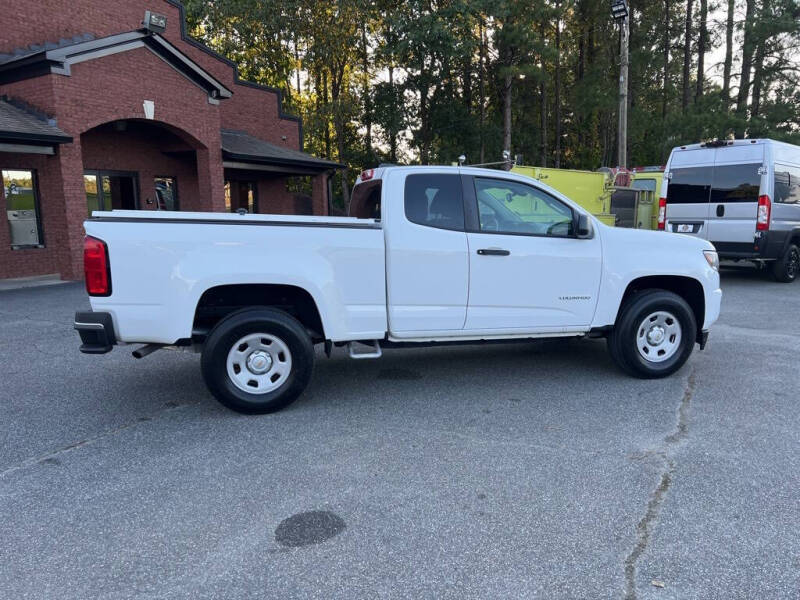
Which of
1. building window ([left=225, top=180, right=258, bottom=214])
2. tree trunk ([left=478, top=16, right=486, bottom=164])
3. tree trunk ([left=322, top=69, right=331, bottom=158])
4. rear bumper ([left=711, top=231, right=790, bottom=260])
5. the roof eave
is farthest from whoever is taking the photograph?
tree trunk ([left=322, top=69, right=331, bottom=158])

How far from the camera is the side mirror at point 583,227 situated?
209 inches

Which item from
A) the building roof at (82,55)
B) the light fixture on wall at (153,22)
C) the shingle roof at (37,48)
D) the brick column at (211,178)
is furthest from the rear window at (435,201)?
the light fixture on wall at (153,22)

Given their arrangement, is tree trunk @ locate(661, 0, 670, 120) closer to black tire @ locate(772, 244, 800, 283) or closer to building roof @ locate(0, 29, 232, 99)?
black tire @ locate(772, 244, 800, 283)

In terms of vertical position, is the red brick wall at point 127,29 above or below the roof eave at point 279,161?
above

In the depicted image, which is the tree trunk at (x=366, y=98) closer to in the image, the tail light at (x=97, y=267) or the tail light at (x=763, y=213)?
the tail light at (x=763, y=213)

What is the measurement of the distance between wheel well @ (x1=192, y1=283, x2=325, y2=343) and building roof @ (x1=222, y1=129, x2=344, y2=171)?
11.8m

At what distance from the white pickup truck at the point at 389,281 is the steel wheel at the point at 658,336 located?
0.04ft

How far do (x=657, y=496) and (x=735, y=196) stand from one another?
9.84 m

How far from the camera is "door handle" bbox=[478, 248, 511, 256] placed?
508 centimetres

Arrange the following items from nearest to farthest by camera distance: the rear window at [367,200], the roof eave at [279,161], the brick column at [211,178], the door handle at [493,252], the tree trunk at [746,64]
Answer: the door handle at [493,252] < the rear window at [367,200] < the brick column at [211,178] < the roof eave at [279,161] < the tree trunk at [746,64]

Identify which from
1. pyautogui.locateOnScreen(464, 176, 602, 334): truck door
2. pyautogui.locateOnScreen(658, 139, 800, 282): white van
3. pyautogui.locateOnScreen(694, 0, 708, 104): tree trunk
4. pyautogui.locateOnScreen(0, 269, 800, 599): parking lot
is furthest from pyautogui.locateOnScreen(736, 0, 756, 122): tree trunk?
pyautogui.locateOnScreen(0, 269, 800, 599): parking lot

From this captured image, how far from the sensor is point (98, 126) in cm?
1436

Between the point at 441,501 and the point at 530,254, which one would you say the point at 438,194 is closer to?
the point at 530,254

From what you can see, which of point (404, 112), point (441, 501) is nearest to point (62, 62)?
point (441, 501)
